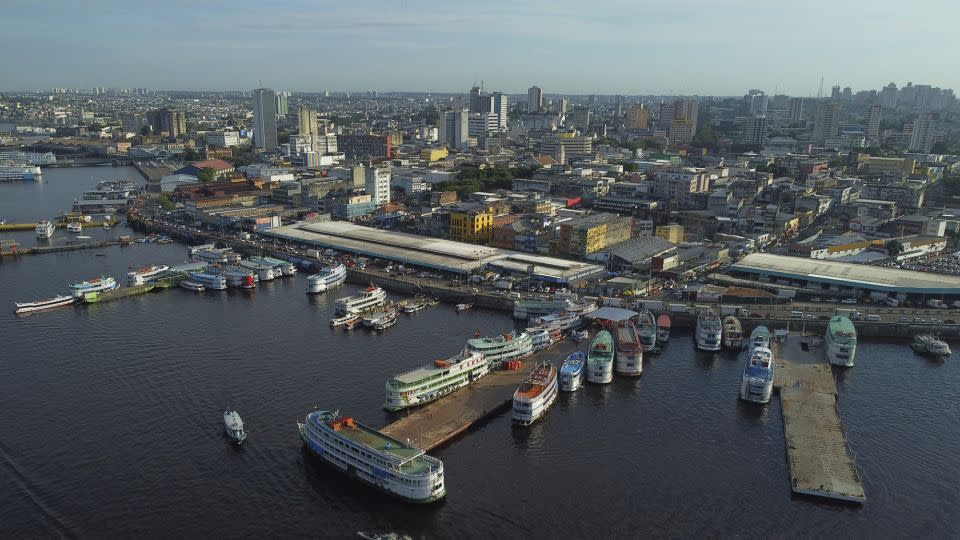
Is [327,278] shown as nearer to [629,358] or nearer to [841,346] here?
[629,358]

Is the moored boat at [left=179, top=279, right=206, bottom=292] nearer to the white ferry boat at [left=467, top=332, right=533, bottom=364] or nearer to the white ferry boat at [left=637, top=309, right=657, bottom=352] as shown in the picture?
the white ferry boat at [left=467, top=332, right=533, bottom=364]

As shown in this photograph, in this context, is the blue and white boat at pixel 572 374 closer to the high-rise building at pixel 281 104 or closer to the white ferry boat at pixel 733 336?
the white ferry boat at pixel 733 336

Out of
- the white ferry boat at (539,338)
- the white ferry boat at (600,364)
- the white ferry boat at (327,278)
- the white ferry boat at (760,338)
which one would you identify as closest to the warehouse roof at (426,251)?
the white ferry boat at (327,278)

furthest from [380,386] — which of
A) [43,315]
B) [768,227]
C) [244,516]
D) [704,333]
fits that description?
[768,227]

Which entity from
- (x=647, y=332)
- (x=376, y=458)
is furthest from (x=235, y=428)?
(x=647, y=332)

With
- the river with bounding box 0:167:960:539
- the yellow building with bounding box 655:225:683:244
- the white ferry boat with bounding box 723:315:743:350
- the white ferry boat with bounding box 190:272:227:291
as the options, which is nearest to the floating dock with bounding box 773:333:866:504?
the river with bounding box 0:167:960:539
